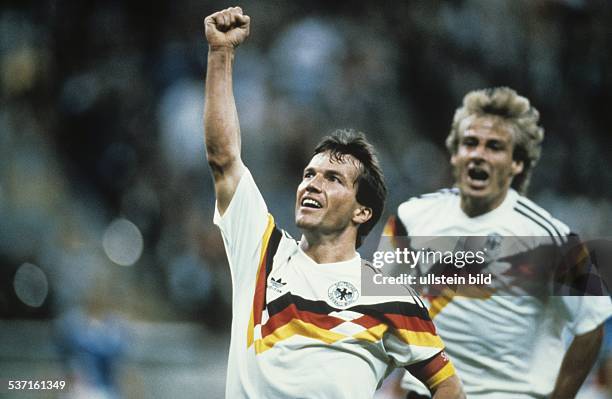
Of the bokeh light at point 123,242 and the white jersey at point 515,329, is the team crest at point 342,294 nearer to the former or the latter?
the white jersey at point 515,329

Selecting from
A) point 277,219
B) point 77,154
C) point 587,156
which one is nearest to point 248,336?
point 277,219

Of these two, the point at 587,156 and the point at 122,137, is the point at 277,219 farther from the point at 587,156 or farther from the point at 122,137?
the point at 587,156

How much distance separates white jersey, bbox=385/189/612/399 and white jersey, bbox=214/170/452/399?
30 cm

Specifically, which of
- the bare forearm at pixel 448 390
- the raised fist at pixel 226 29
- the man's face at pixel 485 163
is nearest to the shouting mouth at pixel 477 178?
the man's face at pixel 485 163

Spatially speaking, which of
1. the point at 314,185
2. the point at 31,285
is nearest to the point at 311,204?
the point at 314,185

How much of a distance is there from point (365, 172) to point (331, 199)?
16cm

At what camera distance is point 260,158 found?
2959 mm

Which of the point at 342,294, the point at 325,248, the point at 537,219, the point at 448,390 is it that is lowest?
the point at 448,390

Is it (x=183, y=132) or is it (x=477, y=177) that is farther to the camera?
(x=183, y=132)

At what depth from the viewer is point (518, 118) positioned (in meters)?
2.79

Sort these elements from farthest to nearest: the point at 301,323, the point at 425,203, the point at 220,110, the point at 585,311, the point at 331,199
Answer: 1. the point at 425,203
2. the point at 585,311
3. the point at 331,199
4. the point at 301,323
5. the point at 220,110

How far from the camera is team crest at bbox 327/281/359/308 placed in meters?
2.45

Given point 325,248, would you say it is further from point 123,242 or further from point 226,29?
point 123,242

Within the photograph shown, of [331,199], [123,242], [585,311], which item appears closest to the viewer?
[331,199]
